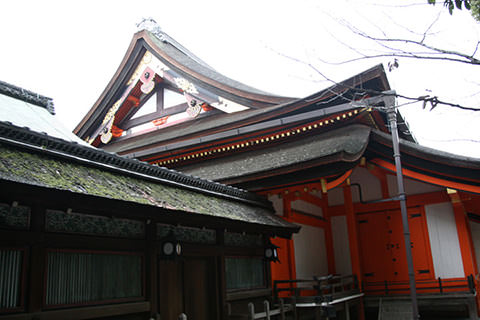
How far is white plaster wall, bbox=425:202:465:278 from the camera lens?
417 inches

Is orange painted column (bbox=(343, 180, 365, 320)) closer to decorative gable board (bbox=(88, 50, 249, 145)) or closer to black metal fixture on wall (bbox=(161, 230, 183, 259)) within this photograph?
decorative gable board (bbox=(88, 50, 249, 145))

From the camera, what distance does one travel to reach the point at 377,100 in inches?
388

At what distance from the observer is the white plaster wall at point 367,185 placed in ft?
40.2

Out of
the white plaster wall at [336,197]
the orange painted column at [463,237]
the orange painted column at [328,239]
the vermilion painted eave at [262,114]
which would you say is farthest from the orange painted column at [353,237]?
the orange painted column at [463,237]

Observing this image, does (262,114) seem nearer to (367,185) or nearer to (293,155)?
(293,155)

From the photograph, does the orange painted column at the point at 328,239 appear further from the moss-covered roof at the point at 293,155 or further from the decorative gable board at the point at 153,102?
the decorative gable board at the point at 153,102

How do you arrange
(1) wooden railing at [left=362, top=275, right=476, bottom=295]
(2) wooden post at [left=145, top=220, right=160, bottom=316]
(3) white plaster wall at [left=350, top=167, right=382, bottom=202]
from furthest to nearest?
1. (3) white plaster wall at [left=350, top=167, right=382, bottom=202]
2. (1) wooden railing at [left=362, top=275, right=476, bottom=295]
3. (2) wooden post at [left=145, top=220, right=160, bottom=316]

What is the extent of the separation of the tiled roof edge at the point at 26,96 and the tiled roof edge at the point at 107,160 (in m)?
2.78

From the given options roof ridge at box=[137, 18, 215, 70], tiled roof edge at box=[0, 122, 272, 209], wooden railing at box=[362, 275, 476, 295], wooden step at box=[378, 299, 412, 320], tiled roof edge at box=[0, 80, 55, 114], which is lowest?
wooden step at box=[378, 299, 412, 320]

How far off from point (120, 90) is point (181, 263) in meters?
8.18

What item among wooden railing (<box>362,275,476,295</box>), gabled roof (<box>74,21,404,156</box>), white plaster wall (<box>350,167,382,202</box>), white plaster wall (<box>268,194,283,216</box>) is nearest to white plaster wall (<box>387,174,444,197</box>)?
white plaster wall (<box>350,167,382,202</box>)

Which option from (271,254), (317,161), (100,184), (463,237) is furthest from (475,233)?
(100,184)

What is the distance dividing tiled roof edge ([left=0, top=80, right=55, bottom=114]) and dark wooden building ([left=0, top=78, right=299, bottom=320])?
0.06ft

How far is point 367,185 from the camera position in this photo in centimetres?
1246
